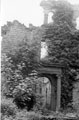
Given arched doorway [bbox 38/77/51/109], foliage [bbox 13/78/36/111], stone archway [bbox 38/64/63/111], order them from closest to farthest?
1. foliage [bbox 13/78/36/111]
2. stone archway [bbox 38/64/63/111]
3. arched doorway [bbox 38/77/51/109]

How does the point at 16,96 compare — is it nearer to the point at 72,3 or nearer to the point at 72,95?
the point at 72,95

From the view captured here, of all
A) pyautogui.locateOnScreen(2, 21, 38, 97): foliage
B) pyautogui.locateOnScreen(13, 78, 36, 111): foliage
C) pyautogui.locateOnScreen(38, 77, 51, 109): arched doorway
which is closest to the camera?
pyautogui.locateOnScreen(13, 78, 36, 111): foliage

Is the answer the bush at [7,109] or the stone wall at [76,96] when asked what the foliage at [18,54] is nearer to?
the bush at [7,109]

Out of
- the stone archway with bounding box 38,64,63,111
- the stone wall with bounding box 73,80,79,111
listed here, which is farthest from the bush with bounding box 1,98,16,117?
the stone wall with bounding box 73,80,79,111

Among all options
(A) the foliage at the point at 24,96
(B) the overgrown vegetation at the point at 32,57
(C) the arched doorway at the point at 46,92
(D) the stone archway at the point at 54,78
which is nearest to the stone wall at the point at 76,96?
(B) the overgrown vegetation at the point at 32,57

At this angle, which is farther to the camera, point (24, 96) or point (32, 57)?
point (32, 57)

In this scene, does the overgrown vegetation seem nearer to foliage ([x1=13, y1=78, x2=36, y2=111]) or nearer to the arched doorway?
foliage ([x1=13, y1=78, x2=36, y2=111])

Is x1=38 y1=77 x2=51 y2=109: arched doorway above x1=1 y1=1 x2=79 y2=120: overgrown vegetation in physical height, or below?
below

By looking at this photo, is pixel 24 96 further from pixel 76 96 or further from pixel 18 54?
pixel 76 96

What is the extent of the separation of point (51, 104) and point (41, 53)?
8.14 feet

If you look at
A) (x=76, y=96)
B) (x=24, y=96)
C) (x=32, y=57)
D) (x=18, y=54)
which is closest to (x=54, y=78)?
(x=76, y=96)

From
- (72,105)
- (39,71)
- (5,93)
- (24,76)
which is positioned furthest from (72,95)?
(5,93)

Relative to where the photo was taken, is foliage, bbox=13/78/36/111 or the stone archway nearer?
foliage, bbox=13/78/36/111

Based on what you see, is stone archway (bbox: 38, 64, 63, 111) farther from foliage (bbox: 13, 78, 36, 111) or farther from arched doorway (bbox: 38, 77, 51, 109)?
foliage (bbox: 13, 78, 36, 111)
